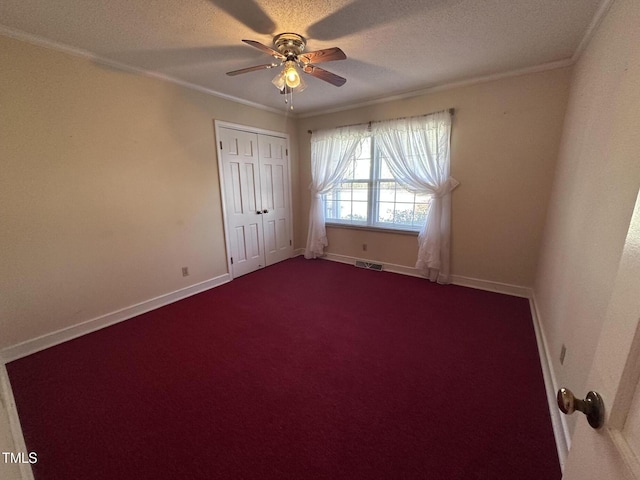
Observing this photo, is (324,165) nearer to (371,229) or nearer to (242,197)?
(371,229)

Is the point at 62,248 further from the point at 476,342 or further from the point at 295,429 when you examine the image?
the point at 476,342

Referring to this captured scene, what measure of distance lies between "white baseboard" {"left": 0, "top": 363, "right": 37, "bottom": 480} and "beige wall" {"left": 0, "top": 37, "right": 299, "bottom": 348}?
0.45 m

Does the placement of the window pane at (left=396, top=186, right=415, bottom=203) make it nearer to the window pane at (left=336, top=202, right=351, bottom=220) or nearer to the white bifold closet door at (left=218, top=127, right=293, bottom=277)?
the window pane at (left=336, top=202, right=351, bottom=220)

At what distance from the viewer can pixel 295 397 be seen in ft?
5.60

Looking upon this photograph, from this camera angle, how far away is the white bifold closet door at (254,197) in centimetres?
350

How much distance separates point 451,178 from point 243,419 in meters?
3.18

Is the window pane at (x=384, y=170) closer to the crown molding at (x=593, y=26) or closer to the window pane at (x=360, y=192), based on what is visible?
the window pane at (x=360, y=192)

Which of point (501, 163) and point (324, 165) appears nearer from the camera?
point (501, 163)

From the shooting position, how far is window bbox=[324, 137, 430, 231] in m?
3.65

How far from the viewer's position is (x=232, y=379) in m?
1.87

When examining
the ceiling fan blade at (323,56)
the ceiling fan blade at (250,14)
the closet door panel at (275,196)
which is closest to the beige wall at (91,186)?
the closet door panel at (275,196)

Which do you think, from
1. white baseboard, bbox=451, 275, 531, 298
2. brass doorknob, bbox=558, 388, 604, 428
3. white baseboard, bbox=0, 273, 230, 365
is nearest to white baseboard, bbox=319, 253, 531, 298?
white baseboard, bbox=451, 275, 531, 298

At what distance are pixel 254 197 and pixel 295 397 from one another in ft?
9.24

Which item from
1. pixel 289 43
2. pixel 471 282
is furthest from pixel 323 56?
pixel 471 282
